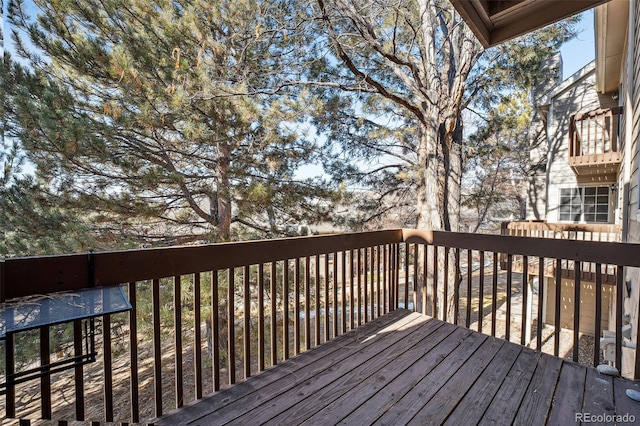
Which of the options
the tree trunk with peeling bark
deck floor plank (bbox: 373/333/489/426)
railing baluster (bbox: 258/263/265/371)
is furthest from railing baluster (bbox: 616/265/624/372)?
the tree trunk with peeling bark

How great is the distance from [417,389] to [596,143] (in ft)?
26.3

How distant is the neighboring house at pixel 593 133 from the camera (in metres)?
2.43

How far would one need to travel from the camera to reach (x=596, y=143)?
23.2 feet

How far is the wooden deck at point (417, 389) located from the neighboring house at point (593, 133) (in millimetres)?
810

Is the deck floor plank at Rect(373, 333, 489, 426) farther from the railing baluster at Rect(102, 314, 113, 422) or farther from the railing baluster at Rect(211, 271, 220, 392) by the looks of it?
the railing baluster at Rect(102, 314, 113, 422)

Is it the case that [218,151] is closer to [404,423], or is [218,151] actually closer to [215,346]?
[215,346]

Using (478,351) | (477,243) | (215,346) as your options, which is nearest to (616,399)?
(478,351)

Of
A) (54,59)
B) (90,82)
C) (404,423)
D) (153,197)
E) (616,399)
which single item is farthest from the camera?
(153,197)

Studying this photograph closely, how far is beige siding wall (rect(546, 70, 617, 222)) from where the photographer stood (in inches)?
342

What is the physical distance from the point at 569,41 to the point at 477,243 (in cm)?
622

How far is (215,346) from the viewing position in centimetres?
199

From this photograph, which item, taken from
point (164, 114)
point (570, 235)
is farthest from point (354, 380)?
point (570, 235)

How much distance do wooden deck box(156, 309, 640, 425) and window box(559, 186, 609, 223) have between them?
8133 mm

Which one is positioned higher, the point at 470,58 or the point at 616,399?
the point at 470,58
